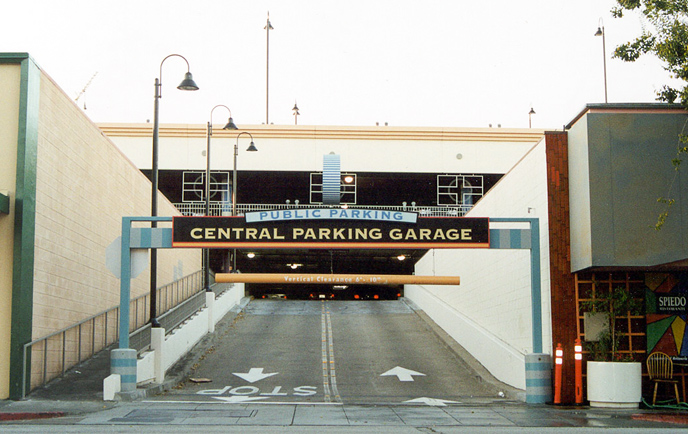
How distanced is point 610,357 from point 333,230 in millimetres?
6737

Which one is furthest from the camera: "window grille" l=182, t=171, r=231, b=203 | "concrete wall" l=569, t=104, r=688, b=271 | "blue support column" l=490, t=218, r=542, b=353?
"window grille" l=182, t=171, r=231, b=203

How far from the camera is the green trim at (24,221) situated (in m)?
16.2

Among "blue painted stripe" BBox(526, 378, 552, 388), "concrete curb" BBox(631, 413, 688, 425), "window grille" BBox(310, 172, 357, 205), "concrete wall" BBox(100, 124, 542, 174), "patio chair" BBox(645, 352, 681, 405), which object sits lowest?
"concrete curb" BBox(631, 413, 688, 425)

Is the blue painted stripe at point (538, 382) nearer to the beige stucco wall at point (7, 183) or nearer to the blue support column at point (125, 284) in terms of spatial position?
the blue support column at point (125, 284)

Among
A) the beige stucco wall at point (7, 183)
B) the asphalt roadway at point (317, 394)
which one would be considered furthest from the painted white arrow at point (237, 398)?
the beige stucco wall at point (7, 183)

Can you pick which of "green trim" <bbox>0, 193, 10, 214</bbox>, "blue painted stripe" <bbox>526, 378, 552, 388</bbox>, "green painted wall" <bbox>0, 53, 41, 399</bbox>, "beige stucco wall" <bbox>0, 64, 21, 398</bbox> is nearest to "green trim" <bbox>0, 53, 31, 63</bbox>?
"green painted wall" <bbox>0, 53, 41, 399</bbox>

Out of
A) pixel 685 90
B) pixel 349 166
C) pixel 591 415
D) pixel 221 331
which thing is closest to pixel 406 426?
pixel 591 415

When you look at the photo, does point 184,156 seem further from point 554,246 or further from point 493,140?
point 554,246

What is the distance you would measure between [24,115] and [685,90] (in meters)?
14.2

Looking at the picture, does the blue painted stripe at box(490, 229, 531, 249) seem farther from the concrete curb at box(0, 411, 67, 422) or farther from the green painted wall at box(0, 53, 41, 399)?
the green painted wall at box(0, 53, 41, 399)

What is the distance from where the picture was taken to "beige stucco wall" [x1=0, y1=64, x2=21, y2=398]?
1631 cm

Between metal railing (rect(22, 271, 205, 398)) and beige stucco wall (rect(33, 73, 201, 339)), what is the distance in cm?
28

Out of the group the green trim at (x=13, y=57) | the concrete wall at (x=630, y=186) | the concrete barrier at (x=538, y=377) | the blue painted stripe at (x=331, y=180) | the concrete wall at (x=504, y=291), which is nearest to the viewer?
the concrete wall at (x=630, y=186)

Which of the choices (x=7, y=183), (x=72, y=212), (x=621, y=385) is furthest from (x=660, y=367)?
(x=7, y=183)
